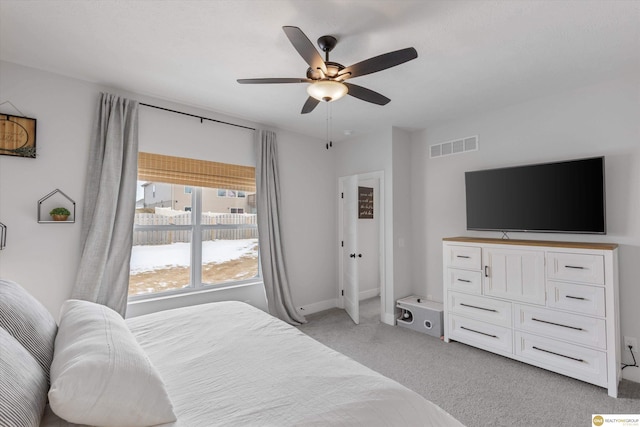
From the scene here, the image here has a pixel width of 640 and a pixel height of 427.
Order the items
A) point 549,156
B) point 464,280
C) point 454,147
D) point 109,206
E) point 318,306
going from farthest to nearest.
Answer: point 318,306, point 454,147, point 464,280, point 549,156, point 109,206

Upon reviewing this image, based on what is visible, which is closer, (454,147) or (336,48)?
(336,48)

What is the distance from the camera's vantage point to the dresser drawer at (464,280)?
10.5 feet

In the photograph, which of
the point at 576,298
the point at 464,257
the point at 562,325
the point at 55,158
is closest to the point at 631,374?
the point at 562,325

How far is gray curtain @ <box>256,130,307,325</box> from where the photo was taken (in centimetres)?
398

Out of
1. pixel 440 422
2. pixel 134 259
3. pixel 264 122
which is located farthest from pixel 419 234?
pixel 134 259

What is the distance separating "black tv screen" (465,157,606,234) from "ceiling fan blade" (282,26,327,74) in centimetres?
242

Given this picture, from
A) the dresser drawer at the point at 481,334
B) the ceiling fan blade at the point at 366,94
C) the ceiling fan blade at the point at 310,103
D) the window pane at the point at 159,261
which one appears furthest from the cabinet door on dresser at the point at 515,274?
the window pane at the point at 159,261

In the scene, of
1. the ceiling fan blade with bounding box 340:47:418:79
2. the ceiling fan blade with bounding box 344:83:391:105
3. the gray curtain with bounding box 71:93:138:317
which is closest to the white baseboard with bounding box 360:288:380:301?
the gray curtain with bounding box 71:93:138:317

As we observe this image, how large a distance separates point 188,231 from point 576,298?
3952 mm

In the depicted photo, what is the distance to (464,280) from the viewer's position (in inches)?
130

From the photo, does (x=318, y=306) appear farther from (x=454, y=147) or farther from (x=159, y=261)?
(x=454, y=147)

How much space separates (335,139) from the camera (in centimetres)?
483

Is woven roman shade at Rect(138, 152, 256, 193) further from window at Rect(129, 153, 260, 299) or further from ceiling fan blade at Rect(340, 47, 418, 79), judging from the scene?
ceiling fan blade at Rect(340, 47, 418, 79)

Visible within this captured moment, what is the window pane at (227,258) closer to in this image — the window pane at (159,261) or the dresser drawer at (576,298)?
the window pane at (159,261)
